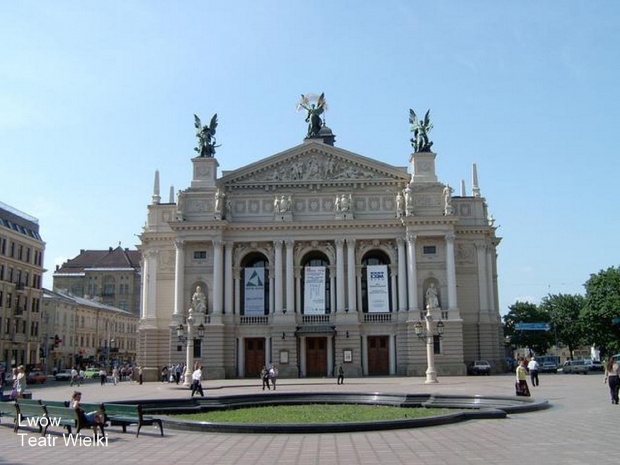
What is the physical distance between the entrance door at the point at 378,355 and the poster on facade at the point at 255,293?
11.3 m

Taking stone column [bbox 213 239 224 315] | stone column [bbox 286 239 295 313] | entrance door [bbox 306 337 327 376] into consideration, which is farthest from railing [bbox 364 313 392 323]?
stone column [bbox 213 239 224 315]

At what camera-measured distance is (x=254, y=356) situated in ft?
218

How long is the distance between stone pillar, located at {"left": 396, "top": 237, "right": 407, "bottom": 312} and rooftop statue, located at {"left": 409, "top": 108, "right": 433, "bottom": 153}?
404 inches

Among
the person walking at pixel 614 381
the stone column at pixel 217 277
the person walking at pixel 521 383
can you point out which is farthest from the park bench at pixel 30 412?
the stone column at pixel 217 277

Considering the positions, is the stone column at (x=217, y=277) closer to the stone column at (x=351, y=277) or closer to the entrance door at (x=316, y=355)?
the entrance door at (x=316, y=355)

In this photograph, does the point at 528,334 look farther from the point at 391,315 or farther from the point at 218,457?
the point at 218,457

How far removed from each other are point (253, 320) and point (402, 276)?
50.3 feet

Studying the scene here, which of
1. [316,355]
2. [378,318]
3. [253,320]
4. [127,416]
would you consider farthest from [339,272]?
[127,416]

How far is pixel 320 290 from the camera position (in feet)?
218

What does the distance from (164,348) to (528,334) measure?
70.6 meters

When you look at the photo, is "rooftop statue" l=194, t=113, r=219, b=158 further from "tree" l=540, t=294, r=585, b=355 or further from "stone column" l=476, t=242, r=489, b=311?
"tree" l=540, t=294, r=585, b=355

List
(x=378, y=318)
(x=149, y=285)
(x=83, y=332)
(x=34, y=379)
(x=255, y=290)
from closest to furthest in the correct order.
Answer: (x=378, y=318), (x=255, y=290), (x=34, y=379), (x=149, y=285), (x=83, y=332)

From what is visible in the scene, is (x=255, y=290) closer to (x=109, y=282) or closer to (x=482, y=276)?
(x=482, y=276)

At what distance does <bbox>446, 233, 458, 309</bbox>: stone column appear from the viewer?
64.5 metres
